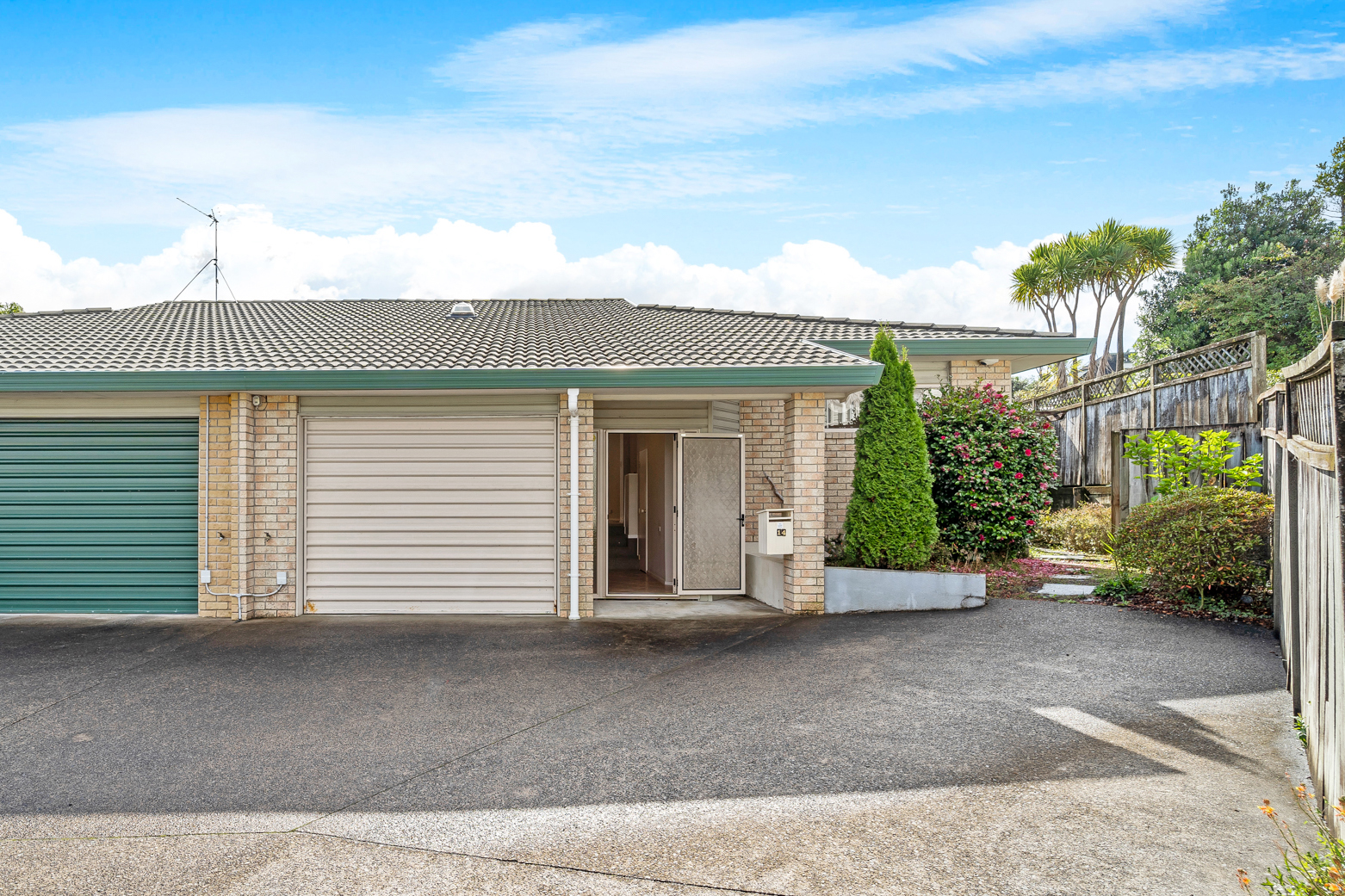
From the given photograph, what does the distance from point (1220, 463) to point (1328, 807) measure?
740 centimetres

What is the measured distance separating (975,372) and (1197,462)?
11.1ft

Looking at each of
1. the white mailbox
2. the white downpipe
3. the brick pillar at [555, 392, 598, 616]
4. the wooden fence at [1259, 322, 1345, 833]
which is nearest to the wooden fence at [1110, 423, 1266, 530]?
the white mailbox

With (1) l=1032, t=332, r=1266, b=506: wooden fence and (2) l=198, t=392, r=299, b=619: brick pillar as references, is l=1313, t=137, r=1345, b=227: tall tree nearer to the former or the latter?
(1) l=1032, t=332, r=1266, b=506: wooden fence

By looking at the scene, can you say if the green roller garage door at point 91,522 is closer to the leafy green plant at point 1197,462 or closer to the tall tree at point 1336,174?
the leafy green plant at point 1197,462

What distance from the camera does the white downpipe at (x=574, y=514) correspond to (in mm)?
9281

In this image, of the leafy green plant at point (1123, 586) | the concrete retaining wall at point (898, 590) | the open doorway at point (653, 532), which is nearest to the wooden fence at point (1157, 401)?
the leafy green plant at point (1123, 586)

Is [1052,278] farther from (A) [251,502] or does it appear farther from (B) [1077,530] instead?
(A) [251,502]

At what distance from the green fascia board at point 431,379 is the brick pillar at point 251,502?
0.47 meters

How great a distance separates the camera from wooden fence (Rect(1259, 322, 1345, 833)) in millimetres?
3199

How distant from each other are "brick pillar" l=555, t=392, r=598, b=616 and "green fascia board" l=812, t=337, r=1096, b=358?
13.9 ft

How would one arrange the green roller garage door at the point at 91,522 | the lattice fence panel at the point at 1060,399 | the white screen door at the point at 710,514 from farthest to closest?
the lattice fence panel at the point at 1060,399 < the white screen door at the point at 710,514 < the green roller garage door at the point at 91,522

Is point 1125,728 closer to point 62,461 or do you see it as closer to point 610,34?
point 610,34

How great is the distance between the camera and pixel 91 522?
9.52 meters

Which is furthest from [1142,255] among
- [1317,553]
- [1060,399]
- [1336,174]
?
[1317,553]
